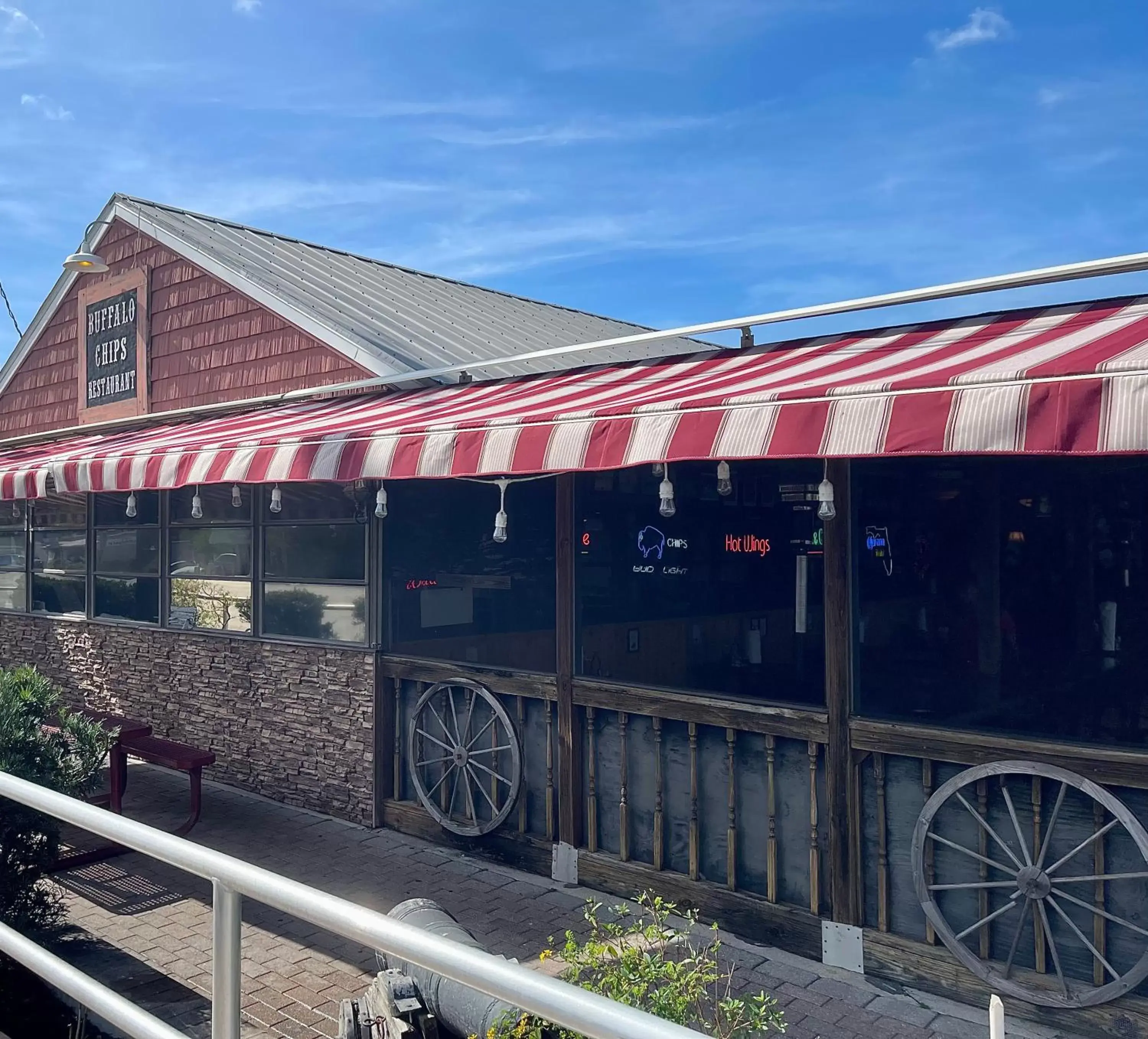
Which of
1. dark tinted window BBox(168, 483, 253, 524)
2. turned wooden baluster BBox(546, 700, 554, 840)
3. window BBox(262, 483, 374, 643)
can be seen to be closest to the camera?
turned wooden baluster BBox(546, 700, 554, 840)

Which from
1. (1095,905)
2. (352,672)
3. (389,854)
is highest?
(352,672)

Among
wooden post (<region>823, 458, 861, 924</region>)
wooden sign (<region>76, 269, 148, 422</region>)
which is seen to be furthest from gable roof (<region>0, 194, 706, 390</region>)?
wooden post (<region>823, 458, 861, 924</region>)

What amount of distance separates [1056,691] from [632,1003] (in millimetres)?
2908

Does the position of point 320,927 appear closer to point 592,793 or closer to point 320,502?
point 592,793

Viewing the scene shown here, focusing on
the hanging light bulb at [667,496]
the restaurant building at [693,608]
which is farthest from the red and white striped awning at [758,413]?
the hanging light bulb at [667,496]

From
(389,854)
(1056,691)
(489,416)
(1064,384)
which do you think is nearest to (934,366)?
(1064,384)

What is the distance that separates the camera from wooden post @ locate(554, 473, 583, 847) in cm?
622

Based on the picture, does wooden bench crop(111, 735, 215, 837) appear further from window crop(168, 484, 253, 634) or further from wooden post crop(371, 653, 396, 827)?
window crop(168, 484, 253, 634)

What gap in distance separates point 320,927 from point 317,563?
616 centimetres

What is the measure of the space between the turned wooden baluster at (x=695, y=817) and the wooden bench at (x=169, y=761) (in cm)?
353

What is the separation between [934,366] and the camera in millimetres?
4281

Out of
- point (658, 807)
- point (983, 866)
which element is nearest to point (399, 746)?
point (658, 807)

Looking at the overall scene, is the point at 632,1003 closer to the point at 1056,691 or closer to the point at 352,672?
the point at 1056,691

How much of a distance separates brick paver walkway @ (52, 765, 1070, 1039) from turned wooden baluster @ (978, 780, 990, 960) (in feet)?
1.01
